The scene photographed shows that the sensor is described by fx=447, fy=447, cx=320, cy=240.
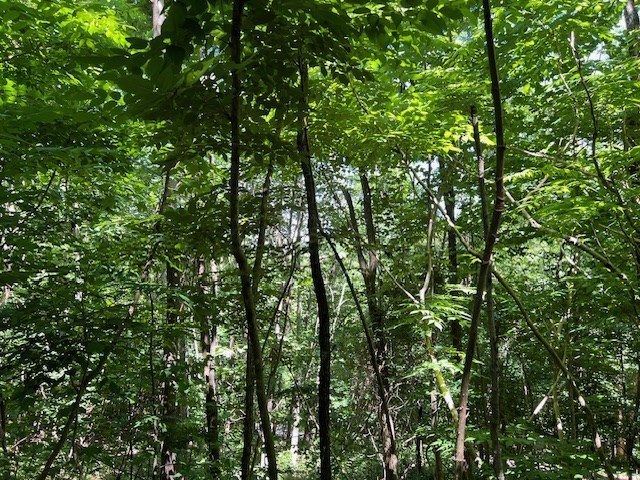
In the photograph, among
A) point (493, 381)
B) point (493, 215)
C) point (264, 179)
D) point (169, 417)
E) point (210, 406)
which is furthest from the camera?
point (210, 406)

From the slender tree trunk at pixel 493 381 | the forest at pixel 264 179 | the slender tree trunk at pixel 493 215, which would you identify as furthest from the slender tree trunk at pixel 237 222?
the slender tree trunk at pixel 493 381

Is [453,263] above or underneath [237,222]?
above

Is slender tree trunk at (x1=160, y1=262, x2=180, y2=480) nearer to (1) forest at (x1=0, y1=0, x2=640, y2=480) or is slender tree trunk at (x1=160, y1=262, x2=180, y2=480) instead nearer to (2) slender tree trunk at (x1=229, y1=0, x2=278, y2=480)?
(1) forest at (x1=0, y1=0, x2=640, y2=480)

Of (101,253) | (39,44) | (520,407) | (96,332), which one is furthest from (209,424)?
(520,407)

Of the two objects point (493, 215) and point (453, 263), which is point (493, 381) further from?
point (453, 263)

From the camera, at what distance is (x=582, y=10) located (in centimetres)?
390

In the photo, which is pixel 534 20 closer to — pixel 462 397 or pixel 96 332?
pixel 462 397

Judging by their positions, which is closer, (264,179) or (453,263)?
(264,179)

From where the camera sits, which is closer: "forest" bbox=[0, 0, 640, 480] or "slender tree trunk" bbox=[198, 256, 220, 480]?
"forest" bbox=[0, 0, 640, 480]

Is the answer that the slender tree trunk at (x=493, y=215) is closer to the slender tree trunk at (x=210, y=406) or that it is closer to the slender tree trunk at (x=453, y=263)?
the slender tree trunk at (x=210, y=406)

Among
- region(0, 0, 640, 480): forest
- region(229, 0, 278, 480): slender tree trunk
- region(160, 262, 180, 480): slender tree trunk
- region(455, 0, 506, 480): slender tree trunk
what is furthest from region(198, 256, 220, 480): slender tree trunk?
region(455, 0, 506, 480): slender tree trunk

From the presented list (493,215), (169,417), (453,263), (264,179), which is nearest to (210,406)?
(169,417)

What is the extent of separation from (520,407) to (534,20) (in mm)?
11165

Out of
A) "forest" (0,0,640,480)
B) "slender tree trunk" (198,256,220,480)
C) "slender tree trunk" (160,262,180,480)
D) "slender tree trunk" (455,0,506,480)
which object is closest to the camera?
"slender tree trunk" (455,0,506,480)
